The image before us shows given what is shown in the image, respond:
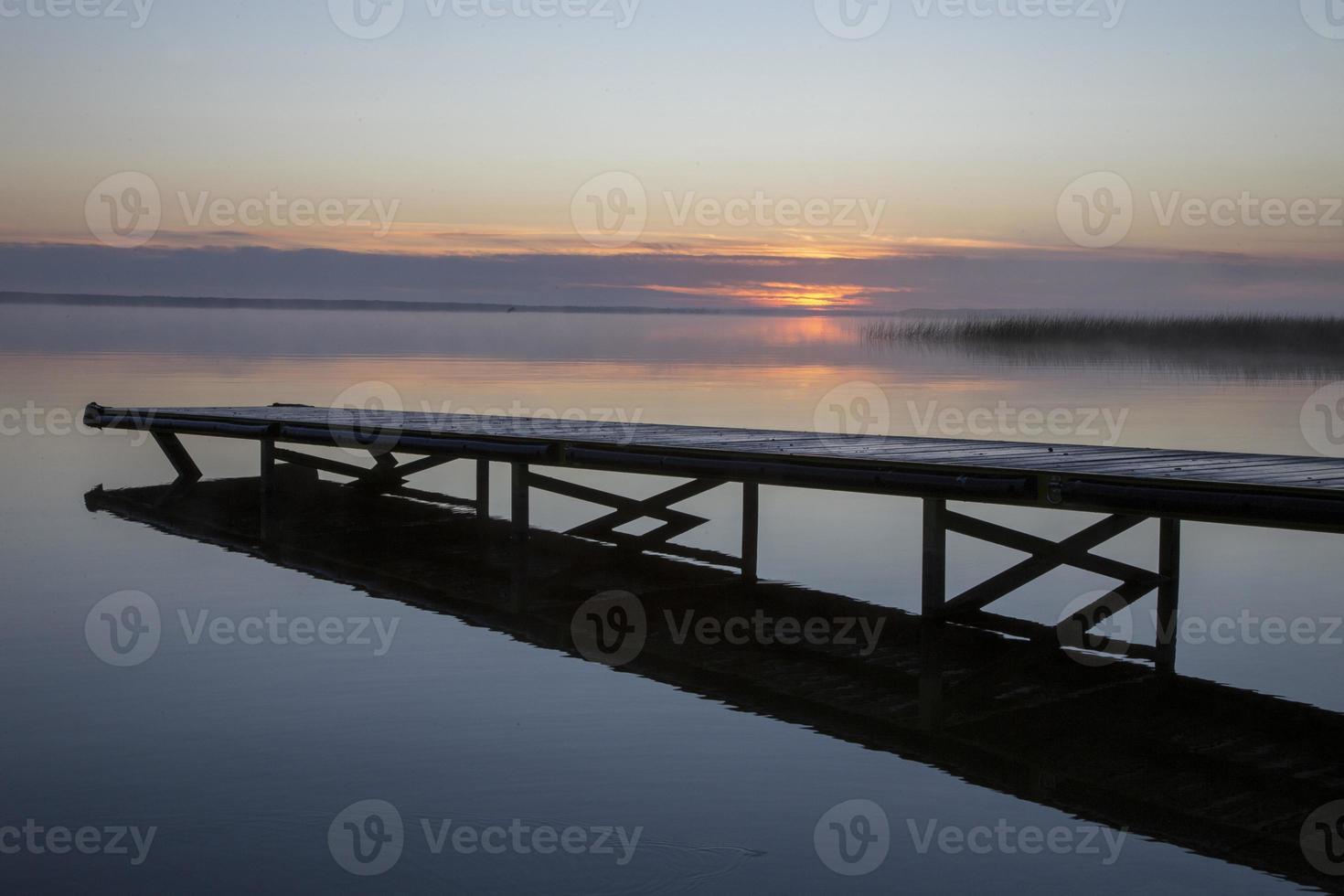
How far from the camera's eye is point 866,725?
740 centimetres

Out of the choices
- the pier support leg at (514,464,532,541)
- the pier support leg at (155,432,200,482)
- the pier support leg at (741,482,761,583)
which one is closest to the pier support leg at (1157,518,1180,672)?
the pier support leg at (741,482,761,583)

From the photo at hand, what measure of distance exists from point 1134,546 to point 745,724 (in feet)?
23.2

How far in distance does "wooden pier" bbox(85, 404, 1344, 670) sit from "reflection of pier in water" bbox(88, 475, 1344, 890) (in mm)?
475

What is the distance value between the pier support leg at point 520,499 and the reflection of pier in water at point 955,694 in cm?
25

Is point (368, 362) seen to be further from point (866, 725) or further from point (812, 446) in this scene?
point (866, 725)

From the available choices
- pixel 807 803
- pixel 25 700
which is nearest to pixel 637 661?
pixel 807 803

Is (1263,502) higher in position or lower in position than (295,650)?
higher

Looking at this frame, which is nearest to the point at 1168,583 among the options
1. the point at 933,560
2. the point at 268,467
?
the point at 933,560

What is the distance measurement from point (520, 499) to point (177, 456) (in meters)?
7.22

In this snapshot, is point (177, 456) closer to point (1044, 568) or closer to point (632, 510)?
point (632, 510)

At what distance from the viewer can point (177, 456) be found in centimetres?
1766

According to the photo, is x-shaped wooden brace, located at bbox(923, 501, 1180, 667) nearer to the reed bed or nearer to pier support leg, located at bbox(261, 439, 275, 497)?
pier support leg, located at bbox(261, 439, 275, 497)

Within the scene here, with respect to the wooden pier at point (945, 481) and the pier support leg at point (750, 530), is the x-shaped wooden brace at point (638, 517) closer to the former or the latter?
the wooden pier at point (945, 481)

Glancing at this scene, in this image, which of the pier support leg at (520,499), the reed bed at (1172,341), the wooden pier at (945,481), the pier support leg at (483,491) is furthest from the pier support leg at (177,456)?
the reed bed at (1172,341)
